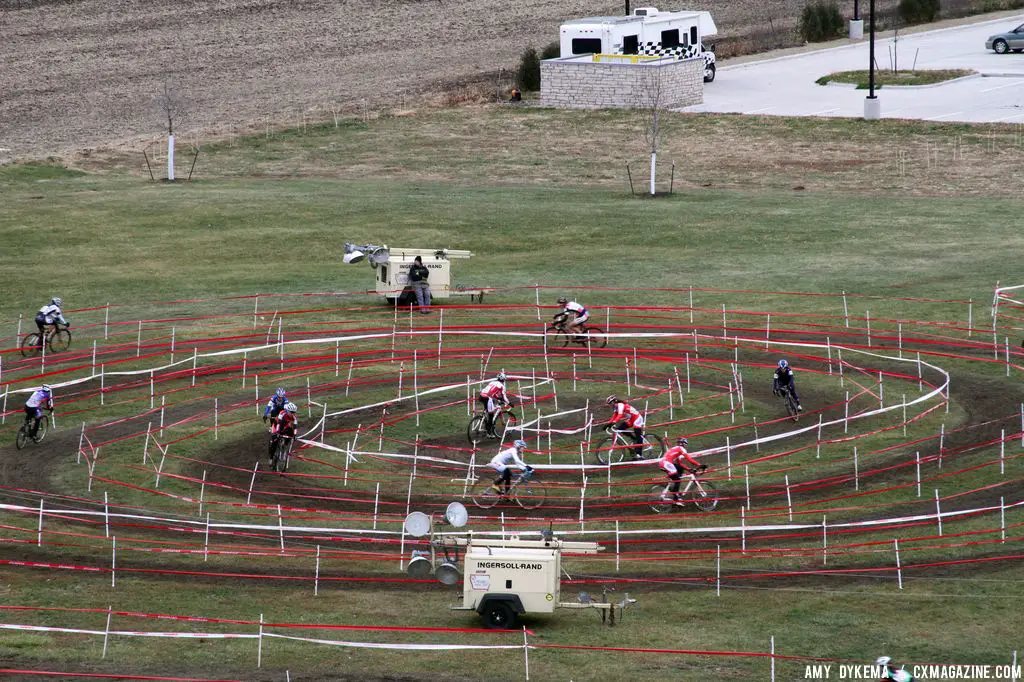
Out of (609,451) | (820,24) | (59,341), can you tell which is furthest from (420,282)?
(820,24)

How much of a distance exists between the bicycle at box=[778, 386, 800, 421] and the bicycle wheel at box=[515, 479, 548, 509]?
728cm

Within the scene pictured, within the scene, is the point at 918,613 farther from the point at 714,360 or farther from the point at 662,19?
the point at 662,19

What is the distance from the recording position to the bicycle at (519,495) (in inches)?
1164

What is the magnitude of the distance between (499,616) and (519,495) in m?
6.65

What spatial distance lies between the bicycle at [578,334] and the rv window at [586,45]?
135ft

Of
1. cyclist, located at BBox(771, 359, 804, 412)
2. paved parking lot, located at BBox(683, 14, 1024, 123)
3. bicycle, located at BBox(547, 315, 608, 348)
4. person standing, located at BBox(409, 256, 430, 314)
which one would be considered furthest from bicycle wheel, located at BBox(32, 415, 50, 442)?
paved parking lot, located at BBox(683, 14, 1024, 123)

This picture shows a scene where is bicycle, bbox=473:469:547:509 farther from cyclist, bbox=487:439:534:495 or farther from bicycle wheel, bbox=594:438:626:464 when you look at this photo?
bicycle wheel, bbox=594:438:626:464

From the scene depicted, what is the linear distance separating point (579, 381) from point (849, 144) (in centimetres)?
3483

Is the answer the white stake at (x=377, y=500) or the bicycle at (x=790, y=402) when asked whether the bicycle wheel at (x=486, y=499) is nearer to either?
the white stake at (x=377, y=500)

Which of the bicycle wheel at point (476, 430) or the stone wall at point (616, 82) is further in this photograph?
the stone wall at point (616, 82)

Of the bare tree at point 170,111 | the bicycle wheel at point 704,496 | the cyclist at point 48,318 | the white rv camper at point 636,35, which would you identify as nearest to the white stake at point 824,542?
the bicycle wheel at point 704,496

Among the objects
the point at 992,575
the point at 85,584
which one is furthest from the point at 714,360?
the point at 85,584

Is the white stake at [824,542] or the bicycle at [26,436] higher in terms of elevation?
the bicycle at [26,436]

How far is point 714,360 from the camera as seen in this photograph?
4050cm
